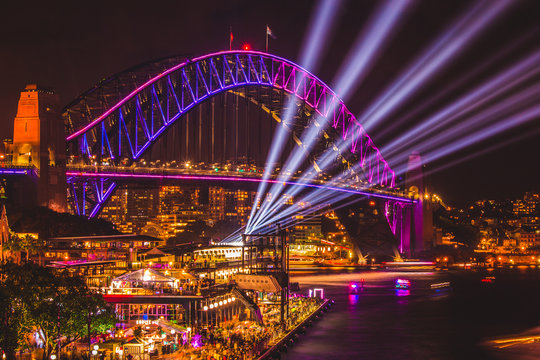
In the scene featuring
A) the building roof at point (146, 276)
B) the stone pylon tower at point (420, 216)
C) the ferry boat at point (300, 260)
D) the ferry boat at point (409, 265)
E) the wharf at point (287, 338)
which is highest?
the stone pylon tower at point (420, 216)

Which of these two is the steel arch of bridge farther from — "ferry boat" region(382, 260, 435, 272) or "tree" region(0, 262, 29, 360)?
"tree" region(0, 262, 29, 360)

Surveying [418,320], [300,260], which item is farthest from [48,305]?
[300,260]

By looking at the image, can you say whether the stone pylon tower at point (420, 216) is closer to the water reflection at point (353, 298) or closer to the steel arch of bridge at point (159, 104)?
the steel arch of bridge at point (159, 104)

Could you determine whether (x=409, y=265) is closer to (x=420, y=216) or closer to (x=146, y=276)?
(x=420, y=216)

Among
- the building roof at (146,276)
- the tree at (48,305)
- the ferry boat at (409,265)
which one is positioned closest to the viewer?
the tree at (48,305)

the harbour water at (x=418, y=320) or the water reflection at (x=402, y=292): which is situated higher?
the water reflection at (x=402, y=292)

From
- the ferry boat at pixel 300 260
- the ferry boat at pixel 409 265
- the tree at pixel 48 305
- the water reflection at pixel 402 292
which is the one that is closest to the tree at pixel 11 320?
the tree at pixel 48 305
